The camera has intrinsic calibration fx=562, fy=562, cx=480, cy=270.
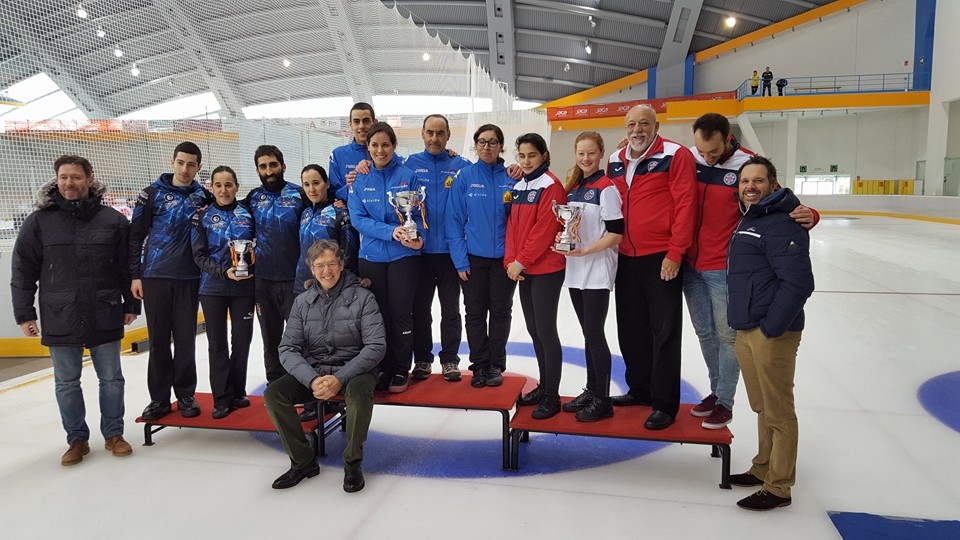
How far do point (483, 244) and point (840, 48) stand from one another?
2667cm

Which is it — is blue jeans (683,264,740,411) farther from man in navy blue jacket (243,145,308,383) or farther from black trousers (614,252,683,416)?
man in navy blue jacket (243,145,308,383)

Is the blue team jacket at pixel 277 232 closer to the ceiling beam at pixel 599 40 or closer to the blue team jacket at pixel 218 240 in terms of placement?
the blue team jacket at pixel 218 240

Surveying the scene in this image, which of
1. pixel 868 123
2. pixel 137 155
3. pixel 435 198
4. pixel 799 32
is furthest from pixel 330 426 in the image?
pixel 799 32

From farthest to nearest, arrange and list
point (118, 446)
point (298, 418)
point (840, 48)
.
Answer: point (840, 48), point (118, 446), point (298, 418)

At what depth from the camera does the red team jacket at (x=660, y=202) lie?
2.71m

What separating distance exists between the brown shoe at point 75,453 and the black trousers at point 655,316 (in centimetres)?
304

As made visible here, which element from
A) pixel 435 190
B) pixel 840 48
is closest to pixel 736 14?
pixel 840 48

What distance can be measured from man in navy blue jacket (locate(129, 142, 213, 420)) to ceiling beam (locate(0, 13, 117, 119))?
8.77 ft

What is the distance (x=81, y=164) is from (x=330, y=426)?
1.99m

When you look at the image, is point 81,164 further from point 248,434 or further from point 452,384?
point 452,384

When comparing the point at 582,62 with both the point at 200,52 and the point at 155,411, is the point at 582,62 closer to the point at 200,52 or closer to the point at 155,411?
the point at 200,52

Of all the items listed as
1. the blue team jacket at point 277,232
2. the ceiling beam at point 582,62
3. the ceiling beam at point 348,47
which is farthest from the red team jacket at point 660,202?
the ceiling beam at point 582,62

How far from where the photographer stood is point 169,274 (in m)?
3.24

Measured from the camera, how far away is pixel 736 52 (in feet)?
86.5
